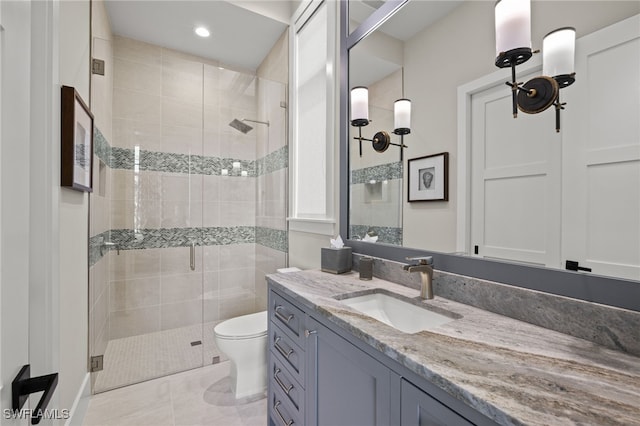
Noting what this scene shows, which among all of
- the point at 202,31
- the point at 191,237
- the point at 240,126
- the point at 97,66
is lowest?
the point at 191,237

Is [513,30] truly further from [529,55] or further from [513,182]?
[513,182]

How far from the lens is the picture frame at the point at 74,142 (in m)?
1.24

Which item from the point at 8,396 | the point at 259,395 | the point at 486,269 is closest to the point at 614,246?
the point at 486,269

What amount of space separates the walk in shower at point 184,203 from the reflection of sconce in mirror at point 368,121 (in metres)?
1.03

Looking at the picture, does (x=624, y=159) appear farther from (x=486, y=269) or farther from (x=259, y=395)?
(x=259, y=395)

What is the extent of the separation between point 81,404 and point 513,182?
2.58 meters

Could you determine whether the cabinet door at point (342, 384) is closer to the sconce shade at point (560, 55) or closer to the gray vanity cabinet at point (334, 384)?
the gray vanity cabinet at point (334, 384)

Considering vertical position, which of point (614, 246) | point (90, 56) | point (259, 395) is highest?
point (90, 56)

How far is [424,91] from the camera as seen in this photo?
1.31 m

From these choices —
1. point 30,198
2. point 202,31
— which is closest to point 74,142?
point 30,198

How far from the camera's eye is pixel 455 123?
118 centimetres

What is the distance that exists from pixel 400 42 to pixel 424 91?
34 centimetres

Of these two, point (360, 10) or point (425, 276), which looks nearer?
point (425, 276)

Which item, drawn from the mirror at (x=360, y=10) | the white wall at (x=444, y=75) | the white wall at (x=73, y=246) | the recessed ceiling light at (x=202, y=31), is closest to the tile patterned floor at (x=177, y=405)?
the white wall at (x=73, y=246)
